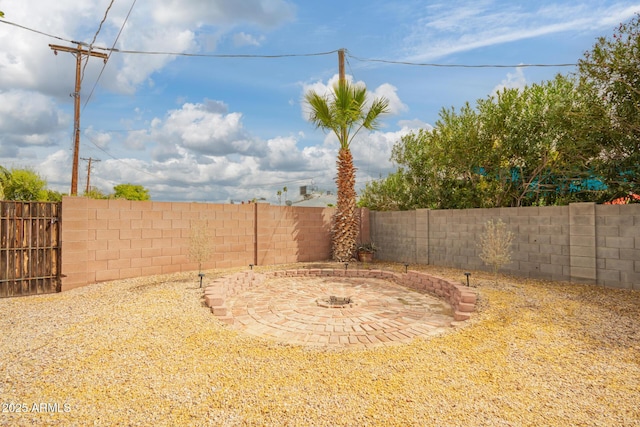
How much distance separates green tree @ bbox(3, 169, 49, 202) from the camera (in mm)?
19797

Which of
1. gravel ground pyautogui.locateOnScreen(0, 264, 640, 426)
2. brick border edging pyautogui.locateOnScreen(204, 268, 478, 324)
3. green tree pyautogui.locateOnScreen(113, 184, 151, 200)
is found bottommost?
gravel ground pyautogui.locateOnScreen(0, 264, 640, 426)

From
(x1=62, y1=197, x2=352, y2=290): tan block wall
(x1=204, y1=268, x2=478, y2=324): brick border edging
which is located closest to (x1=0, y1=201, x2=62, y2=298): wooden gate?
(x1=62, y1=197, x2=352, y2=290): tan block wall

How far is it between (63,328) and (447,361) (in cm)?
522

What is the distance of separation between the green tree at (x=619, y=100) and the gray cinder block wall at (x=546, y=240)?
5.29ft

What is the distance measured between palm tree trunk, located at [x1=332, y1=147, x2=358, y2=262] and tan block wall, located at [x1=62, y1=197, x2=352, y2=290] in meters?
0.91

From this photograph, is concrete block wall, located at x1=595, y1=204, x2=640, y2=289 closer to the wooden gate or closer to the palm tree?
the palm tree

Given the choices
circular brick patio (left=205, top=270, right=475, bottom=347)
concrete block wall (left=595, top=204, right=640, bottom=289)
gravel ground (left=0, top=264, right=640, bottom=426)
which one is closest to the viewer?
gravel ground (left=0, top=264, right=640, bottom=426)

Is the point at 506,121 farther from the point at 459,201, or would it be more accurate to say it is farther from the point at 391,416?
the point at 391,416

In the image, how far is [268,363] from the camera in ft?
11.9

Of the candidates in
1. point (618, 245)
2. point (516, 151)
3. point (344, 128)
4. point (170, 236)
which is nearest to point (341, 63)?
point (344, 128)

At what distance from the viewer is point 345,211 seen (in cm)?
1212

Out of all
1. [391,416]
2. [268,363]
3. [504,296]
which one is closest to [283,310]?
[268,363]

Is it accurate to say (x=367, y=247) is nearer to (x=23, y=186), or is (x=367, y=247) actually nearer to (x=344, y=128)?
(x=344, y=128)

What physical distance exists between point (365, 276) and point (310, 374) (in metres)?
6.09
